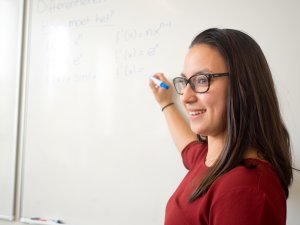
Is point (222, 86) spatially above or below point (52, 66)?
below

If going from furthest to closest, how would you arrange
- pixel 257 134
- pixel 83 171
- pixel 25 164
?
1. pixel 25 164
2. pixel 83 171
3. pixel 257 134

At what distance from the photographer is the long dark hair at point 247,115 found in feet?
2.02

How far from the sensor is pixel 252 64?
630 mm

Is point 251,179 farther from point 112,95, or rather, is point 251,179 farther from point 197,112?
point 112,95

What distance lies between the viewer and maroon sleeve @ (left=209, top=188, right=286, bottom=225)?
0.51m

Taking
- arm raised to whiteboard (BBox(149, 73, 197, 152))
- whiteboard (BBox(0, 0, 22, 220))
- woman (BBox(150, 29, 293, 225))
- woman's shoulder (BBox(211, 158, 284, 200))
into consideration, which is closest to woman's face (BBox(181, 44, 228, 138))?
woman (BBox(150, 29, 293, 225))

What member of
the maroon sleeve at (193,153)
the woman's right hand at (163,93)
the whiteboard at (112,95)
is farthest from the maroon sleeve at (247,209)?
the woman's right hand at (163,93)

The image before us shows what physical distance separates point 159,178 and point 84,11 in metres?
0.76

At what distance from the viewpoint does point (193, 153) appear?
90cm

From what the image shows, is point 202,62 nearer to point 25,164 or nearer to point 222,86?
point 222,86

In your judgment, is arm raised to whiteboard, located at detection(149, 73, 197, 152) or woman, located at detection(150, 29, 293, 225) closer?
woman, located at detection(150, 29, 293, 225)

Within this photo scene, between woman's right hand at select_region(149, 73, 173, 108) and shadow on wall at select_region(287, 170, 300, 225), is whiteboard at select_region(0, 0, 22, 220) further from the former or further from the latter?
shadow on wall at select_region(287, 170, 300, 225)

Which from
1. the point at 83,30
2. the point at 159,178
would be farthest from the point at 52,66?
the point at 159,178

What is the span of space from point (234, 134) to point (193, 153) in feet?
0.98
